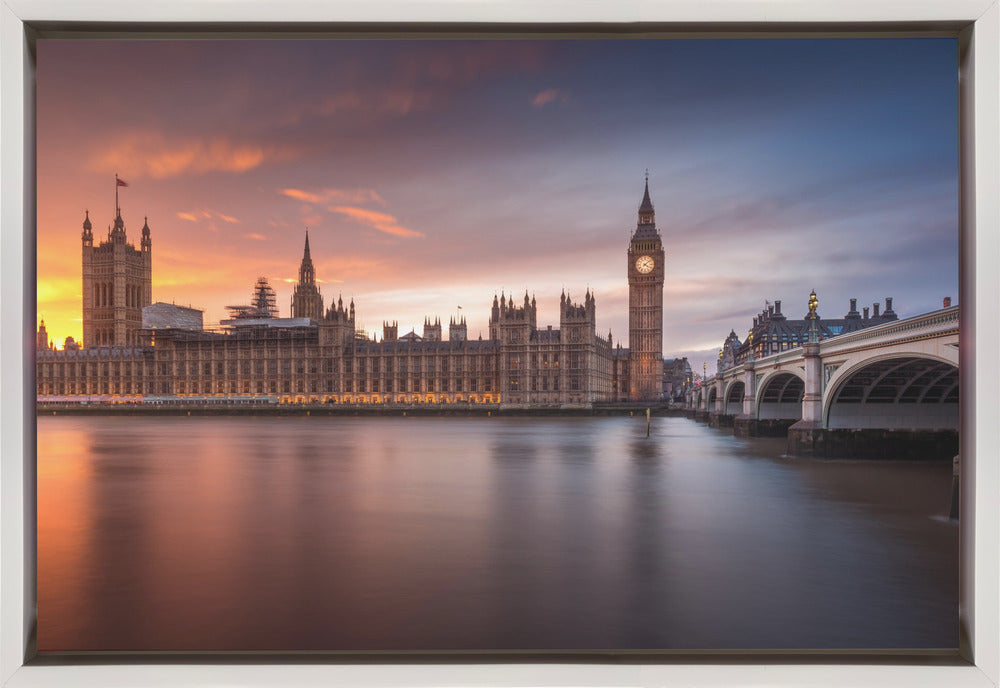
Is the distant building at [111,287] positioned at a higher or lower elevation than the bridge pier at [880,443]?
higher

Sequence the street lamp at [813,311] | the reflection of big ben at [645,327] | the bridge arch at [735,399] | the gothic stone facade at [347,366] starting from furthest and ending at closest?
the reflection of big ben at [645,327] < the gothic stone facade at [347,366] < the bridge arch at [735,399] < the street lamp at [813,311]

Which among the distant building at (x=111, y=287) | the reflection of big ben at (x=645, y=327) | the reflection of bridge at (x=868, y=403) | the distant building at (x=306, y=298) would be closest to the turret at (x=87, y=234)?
the distant building at (x=111, y=287)

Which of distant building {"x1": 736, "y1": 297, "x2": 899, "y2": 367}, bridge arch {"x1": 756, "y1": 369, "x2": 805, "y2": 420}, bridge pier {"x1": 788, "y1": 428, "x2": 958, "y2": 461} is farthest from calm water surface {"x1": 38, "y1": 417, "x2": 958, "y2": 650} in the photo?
distant building {"x1": 736, "y1": 297, "x2": 899, "y2": 367}

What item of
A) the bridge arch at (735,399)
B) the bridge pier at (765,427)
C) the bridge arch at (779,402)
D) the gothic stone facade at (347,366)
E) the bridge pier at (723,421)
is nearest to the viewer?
the bridge arch at (779,402)

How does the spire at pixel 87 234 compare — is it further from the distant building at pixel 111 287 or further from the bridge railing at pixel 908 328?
the bridge railing at pixel 908 328

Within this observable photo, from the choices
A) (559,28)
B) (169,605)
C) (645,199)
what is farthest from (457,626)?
(645,199)

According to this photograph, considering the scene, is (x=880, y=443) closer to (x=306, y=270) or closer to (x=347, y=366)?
(x=347, y=366)

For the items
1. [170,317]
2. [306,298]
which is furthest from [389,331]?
[170,317]

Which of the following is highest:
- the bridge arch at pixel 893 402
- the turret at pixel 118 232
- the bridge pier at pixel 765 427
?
the turret at pixel 118 232
